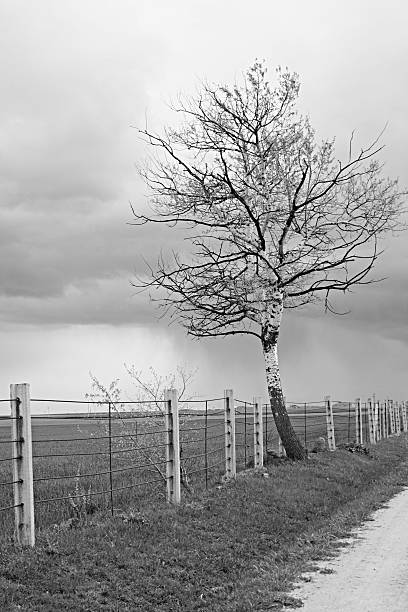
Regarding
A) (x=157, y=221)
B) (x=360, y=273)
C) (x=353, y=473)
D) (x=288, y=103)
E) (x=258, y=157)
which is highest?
(x=288, y=103)

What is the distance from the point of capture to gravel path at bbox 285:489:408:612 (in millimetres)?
8008

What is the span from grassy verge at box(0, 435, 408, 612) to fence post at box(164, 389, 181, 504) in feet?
1.17

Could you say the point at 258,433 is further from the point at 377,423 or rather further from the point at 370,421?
the point at 377,423

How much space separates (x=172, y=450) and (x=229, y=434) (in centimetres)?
370

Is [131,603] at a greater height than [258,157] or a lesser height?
lesser

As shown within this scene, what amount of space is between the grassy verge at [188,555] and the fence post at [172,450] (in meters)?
0.36

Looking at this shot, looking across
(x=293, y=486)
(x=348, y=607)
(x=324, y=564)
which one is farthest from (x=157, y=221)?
(x=348, y=607)

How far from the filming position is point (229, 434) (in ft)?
55.6

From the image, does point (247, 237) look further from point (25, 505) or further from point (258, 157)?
point (25, 505)

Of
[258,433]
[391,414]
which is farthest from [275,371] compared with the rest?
[391,414]

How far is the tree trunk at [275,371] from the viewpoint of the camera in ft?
69.5

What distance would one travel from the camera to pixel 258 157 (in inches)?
850

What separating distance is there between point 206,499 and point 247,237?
31.7 feet

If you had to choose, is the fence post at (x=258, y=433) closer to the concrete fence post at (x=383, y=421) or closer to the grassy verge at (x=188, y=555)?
the grassy verge at (x=188, y=555)
